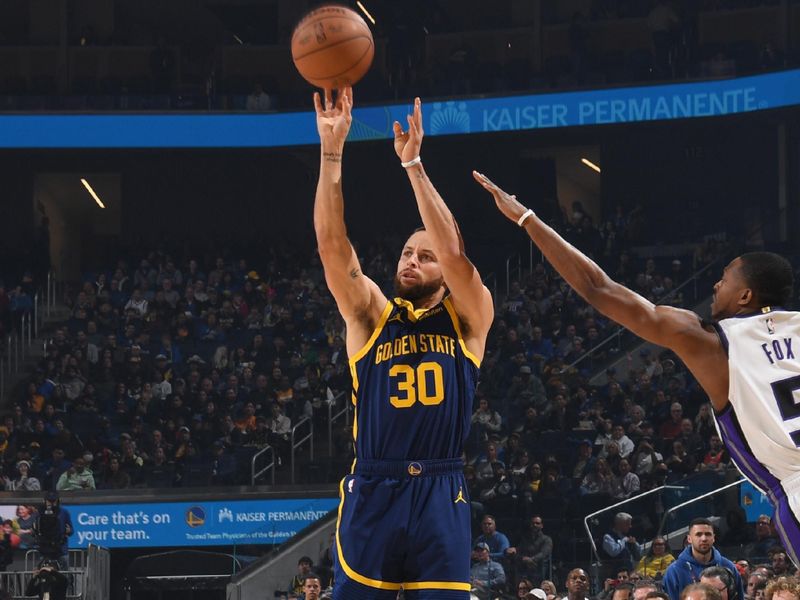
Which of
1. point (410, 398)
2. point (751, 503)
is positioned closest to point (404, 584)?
point (410, 398)

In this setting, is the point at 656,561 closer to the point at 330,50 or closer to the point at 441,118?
the point at 330,50

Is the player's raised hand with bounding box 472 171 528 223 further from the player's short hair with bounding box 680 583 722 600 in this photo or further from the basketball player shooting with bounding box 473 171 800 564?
the player's short hair with bounding box 680 583 722 600

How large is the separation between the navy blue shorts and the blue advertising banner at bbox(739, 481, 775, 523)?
11411 millimetres

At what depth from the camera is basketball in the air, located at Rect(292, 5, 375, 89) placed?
6.92 meters

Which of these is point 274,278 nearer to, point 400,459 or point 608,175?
Result: point 608,175

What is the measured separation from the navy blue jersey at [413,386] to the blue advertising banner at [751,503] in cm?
1122

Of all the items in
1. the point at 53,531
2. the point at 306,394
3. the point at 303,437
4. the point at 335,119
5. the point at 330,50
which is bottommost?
the point at 53,531

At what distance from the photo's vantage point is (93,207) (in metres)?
33.4

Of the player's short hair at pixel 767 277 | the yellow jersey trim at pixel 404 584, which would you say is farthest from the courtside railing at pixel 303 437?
the player's short hair at pixel 767 277

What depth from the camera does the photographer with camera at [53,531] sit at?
60.2ft

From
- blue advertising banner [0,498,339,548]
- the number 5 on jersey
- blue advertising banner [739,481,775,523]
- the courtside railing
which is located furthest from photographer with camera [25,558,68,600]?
the number 5 on jersey

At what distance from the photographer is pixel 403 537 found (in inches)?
218

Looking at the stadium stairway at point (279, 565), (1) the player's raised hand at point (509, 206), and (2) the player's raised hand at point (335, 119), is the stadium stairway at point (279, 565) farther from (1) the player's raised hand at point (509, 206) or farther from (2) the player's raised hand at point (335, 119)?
(1) the player's raised hand at point (509, 206)

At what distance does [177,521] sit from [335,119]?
1590cm
